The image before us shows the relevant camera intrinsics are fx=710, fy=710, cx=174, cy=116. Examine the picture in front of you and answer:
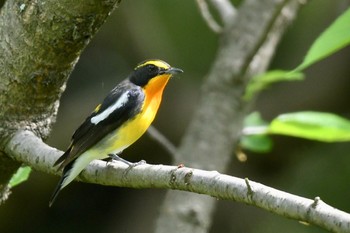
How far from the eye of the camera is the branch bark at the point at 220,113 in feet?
12.1

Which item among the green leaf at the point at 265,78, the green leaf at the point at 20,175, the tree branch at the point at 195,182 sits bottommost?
the green leaf at the point at 20,175

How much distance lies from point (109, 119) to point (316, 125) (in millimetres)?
824

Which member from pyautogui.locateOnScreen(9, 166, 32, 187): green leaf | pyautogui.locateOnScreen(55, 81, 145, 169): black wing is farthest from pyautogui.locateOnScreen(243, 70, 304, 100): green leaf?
pyautogui.locateOnScreen(9, 166, 32, 187): green leaf

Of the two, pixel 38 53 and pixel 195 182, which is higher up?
pixel 38 53

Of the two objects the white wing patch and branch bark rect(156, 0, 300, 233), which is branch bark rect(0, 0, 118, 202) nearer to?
the white wing patch

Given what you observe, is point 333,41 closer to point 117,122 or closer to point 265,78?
point 117,122

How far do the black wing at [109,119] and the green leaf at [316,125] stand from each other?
0.59 m

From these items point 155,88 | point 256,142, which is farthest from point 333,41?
point 256,142

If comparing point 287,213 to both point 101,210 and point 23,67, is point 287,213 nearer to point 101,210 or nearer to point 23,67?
point 23,67

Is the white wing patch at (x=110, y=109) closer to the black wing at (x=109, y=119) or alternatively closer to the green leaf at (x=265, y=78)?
the black wing at (x=109, y=119)

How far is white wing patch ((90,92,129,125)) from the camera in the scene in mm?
2826

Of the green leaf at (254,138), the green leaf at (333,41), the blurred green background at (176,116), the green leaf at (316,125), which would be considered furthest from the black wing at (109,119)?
the blurred green background at (176,116)

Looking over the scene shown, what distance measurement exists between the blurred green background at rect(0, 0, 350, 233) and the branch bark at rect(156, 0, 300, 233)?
1055mm

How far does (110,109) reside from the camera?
113 inches
